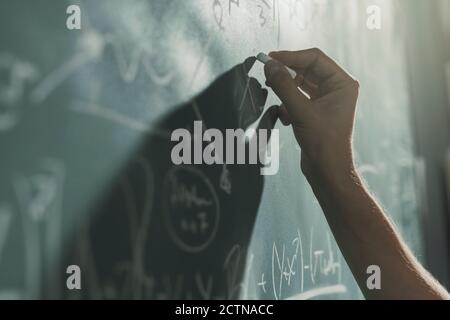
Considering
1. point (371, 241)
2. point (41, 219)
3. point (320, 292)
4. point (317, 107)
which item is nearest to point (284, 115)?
point (317, 107)

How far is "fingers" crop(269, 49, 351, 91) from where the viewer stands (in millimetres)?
809

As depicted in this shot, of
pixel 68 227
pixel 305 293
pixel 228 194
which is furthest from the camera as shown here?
pixel 305 293

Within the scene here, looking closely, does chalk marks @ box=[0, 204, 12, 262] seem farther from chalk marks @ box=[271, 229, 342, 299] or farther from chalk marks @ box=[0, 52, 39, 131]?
chalk marks @ box=[271, 229, 342, 299]

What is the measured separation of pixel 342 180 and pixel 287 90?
5.9 inches

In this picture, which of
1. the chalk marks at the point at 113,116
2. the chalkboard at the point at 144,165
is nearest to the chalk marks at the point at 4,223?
the chalkboard at the point at 144,165

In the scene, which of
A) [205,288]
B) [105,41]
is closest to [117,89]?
[105,41]

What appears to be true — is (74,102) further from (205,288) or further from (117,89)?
(205,288)

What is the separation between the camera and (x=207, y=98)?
0.70 m

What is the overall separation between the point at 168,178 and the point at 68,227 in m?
0.15

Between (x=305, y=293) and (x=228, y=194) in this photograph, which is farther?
(x=305, y=293)

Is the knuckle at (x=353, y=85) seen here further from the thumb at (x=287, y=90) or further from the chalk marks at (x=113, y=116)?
the chalk marks at (x=113, y=116)

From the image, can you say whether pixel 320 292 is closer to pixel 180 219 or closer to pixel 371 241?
pixel 371 241

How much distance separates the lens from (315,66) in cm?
83

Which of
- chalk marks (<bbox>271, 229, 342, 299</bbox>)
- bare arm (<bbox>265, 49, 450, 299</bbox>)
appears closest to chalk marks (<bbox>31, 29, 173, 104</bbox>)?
bare arm (<bbox>265, 49, 450, 299</bbox>)
